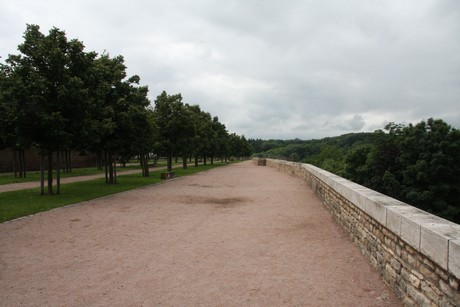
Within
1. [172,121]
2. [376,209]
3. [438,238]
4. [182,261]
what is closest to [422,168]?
[172,121]

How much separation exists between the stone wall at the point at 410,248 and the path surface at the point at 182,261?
0.30 metres

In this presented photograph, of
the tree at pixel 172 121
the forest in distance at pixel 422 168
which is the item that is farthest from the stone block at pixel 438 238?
the forest in distance at pixel 422 168

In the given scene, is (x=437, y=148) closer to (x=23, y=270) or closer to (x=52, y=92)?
(x=52, y=92)

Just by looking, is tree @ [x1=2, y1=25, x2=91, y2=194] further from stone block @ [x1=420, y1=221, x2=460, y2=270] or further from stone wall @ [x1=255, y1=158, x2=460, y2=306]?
stone block @ [x1=420, y1=221, x2=460, y2=270]

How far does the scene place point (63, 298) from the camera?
14.4ft

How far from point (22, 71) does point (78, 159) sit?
3238 centimetres

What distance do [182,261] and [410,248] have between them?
3.34 m

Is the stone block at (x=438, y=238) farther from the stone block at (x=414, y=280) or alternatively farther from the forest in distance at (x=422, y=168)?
the forest in distance at (x=422, y=168)

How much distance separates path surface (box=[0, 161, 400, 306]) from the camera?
4461mm

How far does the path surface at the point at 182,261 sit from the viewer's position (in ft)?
14.6

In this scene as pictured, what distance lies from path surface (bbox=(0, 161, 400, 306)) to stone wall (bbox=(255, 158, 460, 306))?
0.30 m

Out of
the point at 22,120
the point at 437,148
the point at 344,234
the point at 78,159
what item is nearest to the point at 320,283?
the point at 344,234

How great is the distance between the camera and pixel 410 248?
159 inches

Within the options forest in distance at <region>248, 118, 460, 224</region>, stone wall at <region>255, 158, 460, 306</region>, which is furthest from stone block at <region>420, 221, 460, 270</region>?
forest in distance at <region>248, 118, 460, 224</region>
